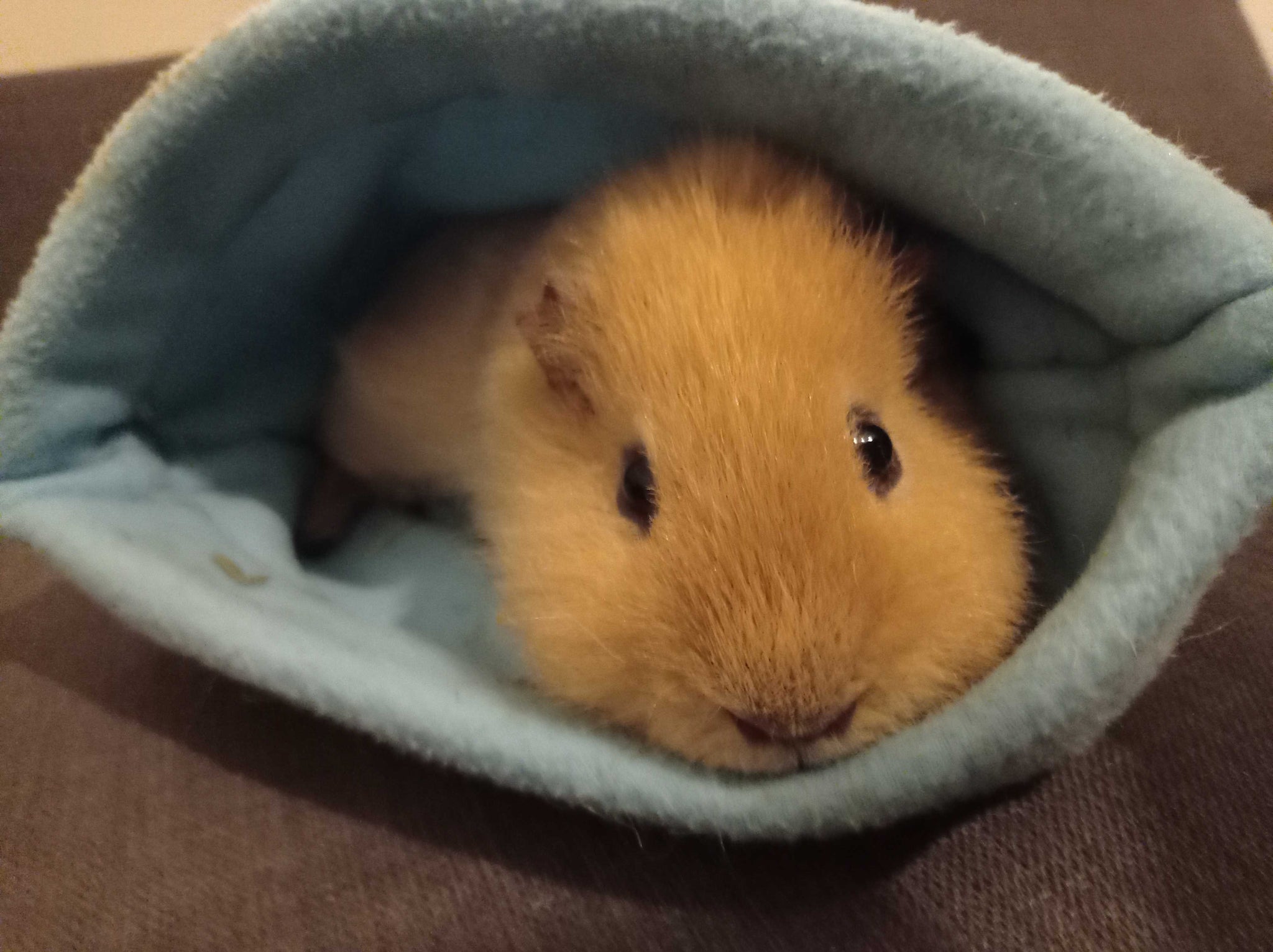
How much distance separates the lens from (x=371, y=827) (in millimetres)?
674

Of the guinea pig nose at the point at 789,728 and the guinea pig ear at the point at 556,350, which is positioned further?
the guinea pig ear at the point at 556,350

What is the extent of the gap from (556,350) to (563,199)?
0.92ft

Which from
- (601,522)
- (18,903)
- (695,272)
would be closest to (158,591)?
(18,903)

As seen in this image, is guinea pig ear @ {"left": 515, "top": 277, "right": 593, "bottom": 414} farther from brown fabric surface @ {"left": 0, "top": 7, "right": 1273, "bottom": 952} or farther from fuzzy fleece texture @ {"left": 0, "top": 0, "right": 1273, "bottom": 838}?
brown fabric surface @ {"left": 0, "top": 7, "right": 1273, "bottom": 952}

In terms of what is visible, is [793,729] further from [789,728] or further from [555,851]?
[555,851]

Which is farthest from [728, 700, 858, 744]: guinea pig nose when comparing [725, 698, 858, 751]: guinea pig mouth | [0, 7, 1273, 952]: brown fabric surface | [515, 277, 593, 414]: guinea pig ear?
[515, 277, 593, 414]: guinea pig ear

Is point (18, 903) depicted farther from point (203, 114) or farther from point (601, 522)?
point (203, 114)

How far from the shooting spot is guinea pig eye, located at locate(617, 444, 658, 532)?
662 millimetres

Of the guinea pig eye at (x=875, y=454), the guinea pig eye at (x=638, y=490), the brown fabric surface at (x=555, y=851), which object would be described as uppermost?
the guinea pig eye at (x=875, y=454)

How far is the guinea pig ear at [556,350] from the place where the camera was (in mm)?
735

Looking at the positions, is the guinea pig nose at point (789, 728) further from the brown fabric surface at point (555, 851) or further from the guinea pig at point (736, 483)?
the brown fabric surface at point (555, 851)

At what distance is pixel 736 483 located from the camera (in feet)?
1.95

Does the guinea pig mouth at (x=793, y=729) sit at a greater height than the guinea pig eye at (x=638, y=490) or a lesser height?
lesser

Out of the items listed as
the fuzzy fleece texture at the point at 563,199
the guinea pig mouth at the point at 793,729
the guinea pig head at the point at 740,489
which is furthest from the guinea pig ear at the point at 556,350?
the guinea pig mouth at the point at 793,729
